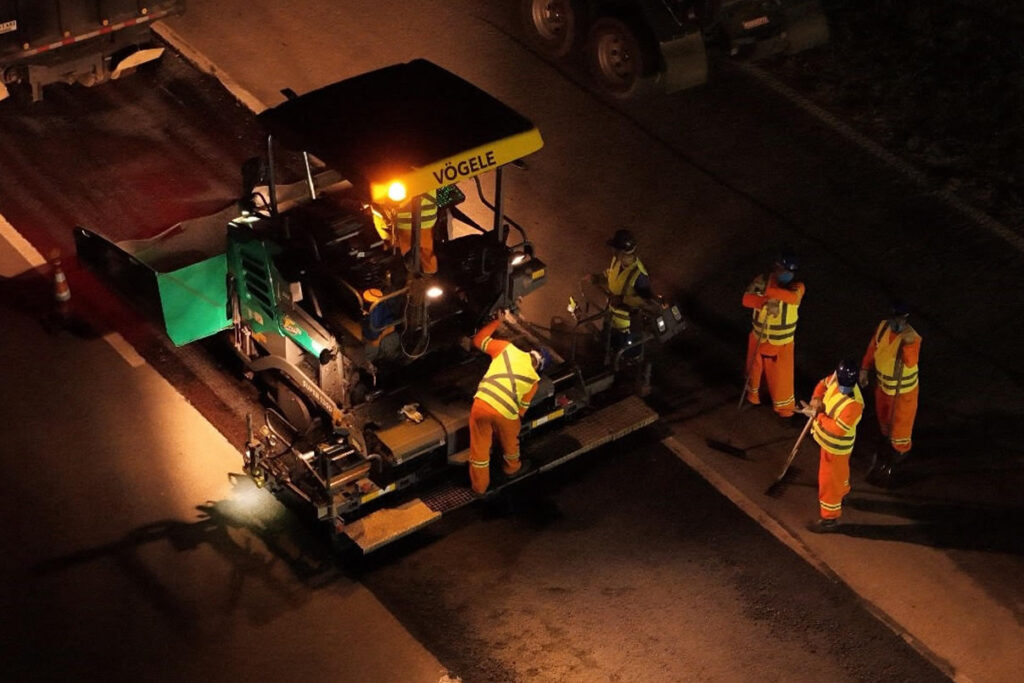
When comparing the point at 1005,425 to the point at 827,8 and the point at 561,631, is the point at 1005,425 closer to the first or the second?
the point at 561,631

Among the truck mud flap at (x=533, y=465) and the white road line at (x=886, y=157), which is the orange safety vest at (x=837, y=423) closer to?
the truck mud flap at (x=533, y=465)

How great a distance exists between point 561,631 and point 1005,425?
500 cm

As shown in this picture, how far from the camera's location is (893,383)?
12.7 metres

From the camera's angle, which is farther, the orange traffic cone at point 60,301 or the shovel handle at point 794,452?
the orange traffic cone at point 60,301

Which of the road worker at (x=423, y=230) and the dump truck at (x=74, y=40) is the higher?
the road worker at (x=423, y=230)

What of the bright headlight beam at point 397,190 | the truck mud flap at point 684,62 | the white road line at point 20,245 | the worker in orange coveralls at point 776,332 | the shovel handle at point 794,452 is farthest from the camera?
the truck mud flap at point 684,62

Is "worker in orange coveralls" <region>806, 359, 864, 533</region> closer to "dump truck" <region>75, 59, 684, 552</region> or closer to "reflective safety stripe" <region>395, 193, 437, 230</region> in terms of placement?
"dump truck" <region>75, 59, 684, 552</region>

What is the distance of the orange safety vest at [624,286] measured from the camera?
13.2m

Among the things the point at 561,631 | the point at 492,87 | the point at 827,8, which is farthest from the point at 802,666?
the point at 827,8

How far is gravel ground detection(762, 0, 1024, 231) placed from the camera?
1727cm

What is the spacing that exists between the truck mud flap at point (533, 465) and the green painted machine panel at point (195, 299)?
8.58 feet

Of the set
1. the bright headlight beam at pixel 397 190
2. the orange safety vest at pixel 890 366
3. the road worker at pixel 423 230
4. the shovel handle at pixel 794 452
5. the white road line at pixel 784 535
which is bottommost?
the white road line at pixel 784 535

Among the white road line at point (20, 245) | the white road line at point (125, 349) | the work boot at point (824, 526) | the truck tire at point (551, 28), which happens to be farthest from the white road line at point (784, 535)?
the truck tire at point (551, 28)

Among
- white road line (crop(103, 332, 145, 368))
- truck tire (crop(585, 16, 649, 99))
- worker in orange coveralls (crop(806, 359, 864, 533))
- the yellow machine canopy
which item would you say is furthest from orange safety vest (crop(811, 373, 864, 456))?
truck tire (crop(585, 16, 649, 99))
